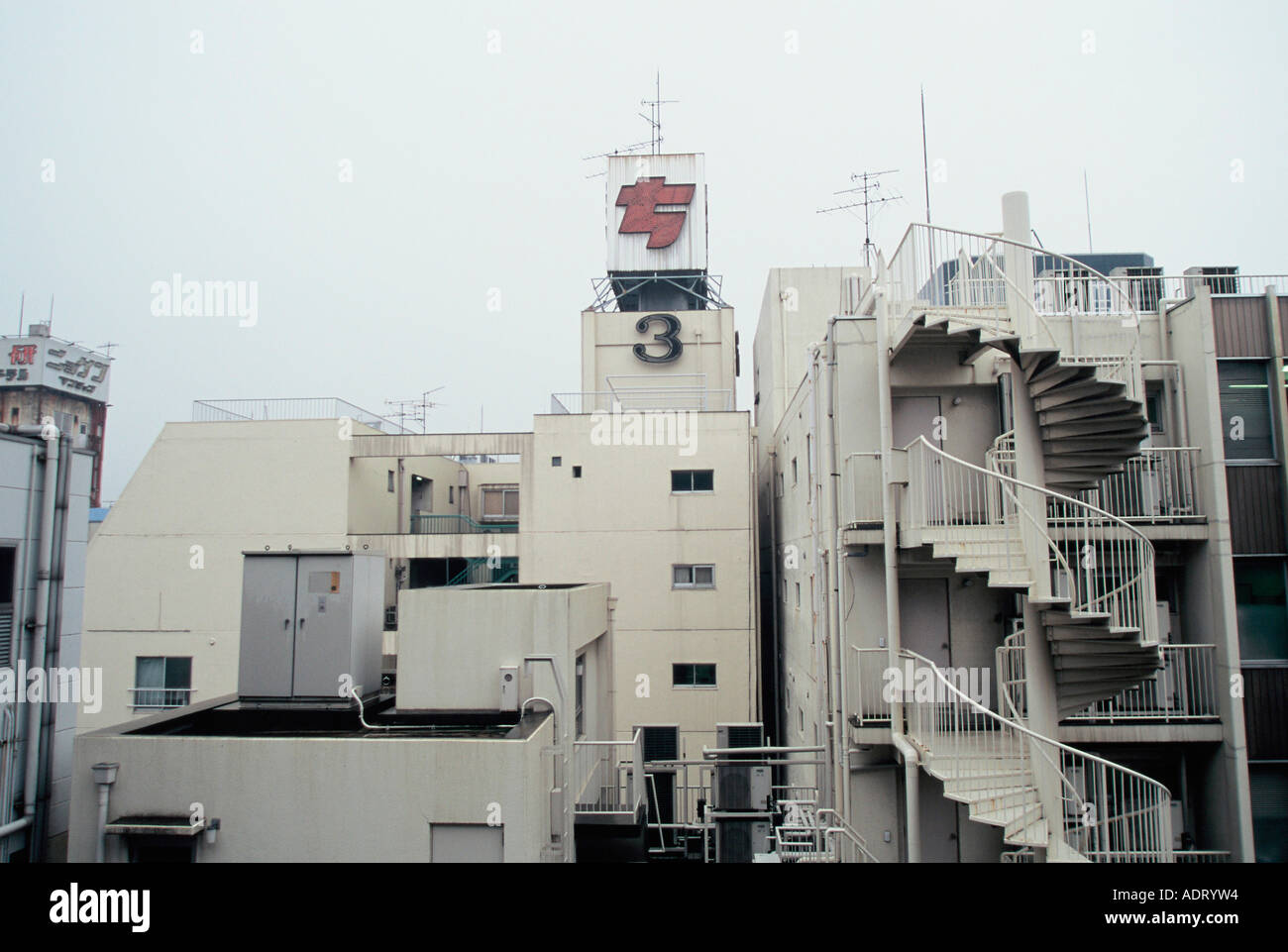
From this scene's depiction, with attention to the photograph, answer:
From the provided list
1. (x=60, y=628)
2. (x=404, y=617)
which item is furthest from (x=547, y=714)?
(x=60, y=628)

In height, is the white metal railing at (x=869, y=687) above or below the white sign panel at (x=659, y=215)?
below

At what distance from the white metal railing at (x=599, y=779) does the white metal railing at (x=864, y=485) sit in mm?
4184

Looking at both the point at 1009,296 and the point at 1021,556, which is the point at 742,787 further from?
the point at 1009,296

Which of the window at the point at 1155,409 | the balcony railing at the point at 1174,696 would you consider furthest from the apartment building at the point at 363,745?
the window at the point at 1155,409

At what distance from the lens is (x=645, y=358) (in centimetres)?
2194

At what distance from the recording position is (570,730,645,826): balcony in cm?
823

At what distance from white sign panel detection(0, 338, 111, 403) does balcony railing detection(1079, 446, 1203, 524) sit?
197 ft

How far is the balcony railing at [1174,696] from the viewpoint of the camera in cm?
939

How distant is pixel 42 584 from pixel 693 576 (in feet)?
38.6

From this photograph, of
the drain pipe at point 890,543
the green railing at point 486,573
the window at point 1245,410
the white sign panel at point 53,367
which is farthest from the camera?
the white sign panel at point 53,367

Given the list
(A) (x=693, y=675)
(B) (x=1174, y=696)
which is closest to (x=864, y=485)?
(B) (x=1174, y=696)

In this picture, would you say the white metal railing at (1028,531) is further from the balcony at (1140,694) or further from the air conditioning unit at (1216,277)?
the air conditioning unit at (1216,277)
